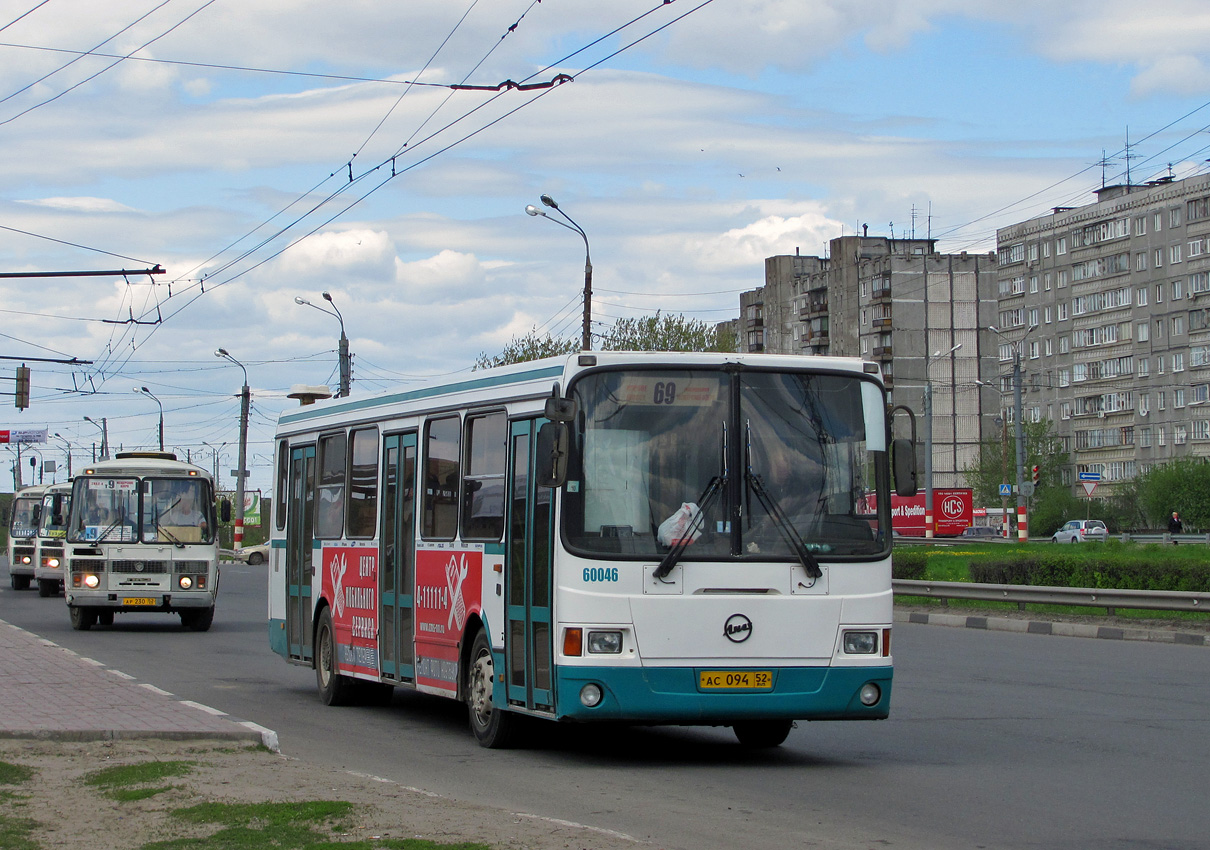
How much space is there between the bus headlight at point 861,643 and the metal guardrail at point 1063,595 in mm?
13164

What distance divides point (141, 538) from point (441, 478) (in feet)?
Answer: 45.8

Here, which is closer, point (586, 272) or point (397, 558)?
point (397, 558)

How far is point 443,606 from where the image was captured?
39.6ft

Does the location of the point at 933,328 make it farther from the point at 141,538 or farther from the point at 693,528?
the point at 693,528

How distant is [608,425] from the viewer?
10.3m

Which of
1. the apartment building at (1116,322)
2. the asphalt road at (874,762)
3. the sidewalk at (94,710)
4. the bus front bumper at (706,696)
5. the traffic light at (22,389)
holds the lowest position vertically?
the asphalt road at (874,762)

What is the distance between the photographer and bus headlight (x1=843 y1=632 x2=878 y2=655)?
10.4 metres

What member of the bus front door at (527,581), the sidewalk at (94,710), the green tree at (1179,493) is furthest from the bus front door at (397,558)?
the green tree at (1179,493)

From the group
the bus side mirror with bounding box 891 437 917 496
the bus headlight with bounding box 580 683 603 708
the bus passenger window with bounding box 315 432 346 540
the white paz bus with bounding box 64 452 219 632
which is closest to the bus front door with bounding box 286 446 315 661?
the bus passenger window with bounding box 315 432 346 540

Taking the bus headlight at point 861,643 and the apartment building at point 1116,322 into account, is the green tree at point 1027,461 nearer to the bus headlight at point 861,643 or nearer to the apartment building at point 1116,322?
the apartment building at point 1116,322

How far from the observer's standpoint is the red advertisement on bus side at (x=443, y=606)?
457 inches

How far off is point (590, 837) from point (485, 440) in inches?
190

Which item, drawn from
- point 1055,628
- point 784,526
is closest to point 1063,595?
point 1055,628

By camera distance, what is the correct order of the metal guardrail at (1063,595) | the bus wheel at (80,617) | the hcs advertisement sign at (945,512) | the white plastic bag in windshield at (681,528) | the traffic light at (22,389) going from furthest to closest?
the hcs advertisement sign at (945,512)
the traffic light at (22,389)
the bus wheel at (80,617)
the metal guardrail at (1063,595)
the white plastic bag in windshield at (681,528)
